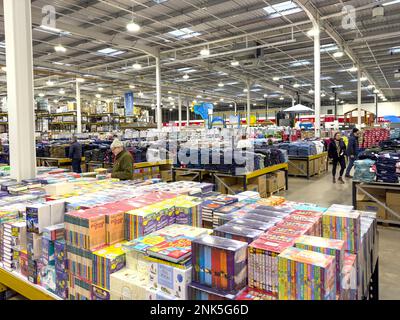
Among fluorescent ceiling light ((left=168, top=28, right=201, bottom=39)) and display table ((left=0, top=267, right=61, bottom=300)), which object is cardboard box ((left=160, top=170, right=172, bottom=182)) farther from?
display table ((left=0, top=267, right=61, bottom=300))

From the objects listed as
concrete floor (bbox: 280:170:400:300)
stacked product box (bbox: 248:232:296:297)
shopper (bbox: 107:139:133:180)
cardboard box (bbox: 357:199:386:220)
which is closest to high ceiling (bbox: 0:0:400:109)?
concrete floor (bbox: 280:170:400:300)

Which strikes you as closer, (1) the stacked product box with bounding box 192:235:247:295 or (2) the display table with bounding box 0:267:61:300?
(1) the stacked product box with bounding box 192:235:247:295

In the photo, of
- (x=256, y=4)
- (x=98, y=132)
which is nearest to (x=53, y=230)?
(x=256, y=4)

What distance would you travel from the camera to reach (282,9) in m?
10.6

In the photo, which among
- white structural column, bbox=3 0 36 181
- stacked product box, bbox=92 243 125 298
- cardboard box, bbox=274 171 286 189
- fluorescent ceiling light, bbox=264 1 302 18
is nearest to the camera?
stacked product box, bbox=92 243 125 298

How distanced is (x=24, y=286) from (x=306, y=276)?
2410 mm

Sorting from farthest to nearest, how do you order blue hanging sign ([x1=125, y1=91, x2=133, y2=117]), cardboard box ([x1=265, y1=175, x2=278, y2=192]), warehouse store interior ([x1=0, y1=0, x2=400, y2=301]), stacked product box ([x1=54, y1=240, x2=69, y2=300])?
blue hanging sign ([x1=125, y1=91, x2=133, y2=117]) < cardboard box ([x1=265, y1=175, x2=278, y2=192]) < stacked product box ([x1=54, y1=240, x2=69, y2=300]) < warehouse store interior ([x1=0, y1=0, x2=400, y2=301])

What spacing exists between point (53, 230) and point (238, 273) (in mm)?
1587

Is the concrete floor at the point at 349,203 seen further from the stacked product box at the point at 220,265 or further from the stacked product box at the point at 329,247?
the stacked product box at the point at 220,265

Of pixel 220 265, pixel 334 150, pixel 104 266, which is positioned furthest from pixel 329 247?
pixel 334 150

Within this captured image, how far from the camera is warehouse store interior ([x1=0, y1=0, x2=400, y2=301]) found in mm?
1930

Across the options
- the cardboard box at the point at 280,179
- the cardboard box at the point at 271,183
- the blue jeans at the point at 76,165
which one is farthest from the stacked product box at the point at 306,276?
the blue jeans at the point at 76,165

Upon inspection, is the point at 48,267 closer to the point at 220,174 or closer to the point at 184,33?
the point at 220,174

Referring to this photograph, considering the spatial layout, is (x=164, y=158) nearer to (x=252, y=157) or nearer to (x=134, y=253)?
(x=252, y=157)
